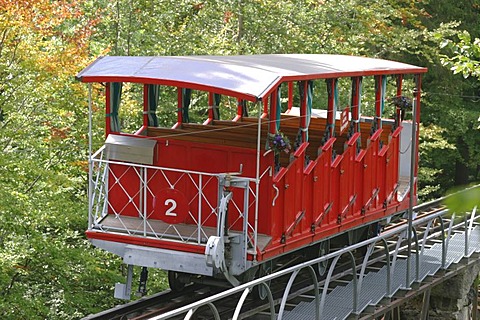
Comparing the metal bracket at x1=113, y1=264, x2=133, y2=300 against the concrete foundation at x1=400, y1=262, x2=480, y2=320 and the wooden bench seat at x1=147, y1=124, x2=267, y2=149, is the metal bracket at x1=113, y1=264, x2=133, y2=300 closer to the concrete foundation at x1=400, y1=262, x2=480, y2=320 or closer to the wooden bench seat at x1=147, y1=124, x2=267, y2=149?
the wooden bench seat at x1=147, y1=124, x2=267, y2=149

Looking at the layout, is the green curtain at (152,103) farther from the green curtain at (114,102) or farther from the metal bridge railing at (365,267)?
the metal bridge railing at (365,267)

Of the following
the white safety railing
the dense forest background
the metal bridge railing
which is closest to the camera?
the metal bridge railing

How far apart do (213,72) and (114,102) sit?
1988mm

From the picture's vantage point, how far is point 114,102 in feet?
38.2

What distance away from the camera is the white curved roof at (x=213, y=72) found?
32.0 feet

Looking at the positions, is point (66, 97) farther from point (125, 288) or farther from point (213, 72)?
point (213, 72)

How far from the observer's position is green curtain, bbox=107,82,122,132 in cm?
1154

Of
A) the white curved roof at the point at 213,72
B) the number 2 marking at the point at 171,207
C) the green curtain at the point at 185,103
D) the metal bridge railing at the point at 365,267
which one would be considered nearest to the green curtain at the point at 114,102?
the white curved roof at the point at 213,72

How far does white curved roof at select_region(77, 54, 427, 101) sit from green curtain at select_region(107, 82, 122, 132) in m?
0.62

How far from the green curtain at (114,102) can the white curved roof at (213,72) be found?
2.02 feet

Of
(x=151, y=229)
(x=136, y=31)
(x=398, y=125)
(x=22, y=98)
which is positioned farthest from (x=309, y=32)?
(x=151, y=229)

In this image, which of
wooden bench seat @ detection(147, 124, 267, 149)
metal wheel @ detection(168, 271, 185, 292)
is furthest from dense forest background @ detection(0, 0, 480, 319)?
metal wheel @ detection(168, 271, 185, 292)

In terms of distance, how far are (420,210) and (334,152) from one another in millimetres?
7062

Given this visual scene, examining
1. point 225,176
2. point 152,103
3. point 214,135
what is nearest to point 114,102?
point 152,103
